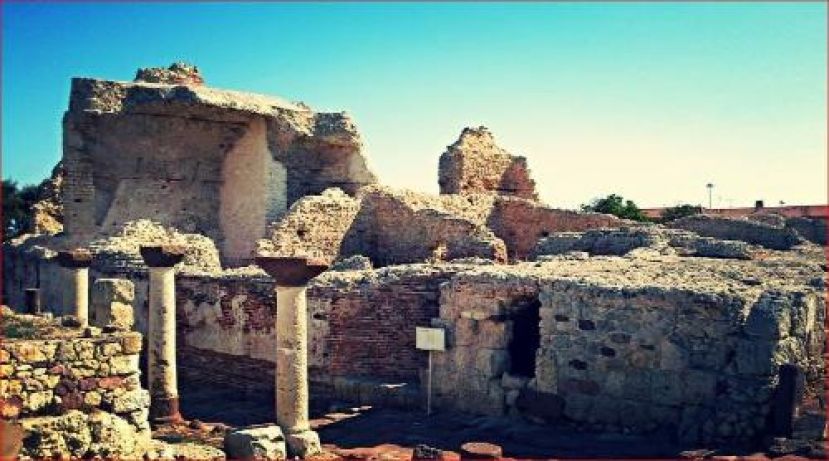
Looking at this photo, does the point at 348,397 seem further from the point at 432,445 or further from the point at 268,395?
the point at 432,445

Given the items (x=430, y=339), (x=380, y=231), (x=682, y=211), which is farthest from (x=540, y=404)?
(x=682, y=211)

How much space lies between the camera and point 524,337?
1192 centimetres

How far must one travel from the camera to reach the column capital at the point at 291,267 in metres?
9.97

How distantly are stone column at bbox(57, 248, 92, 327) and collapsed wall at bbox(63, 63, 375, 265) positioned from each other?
21.4 feet

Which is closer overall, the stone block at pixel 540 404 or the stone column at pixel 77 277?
the stone block at pixel 540 404

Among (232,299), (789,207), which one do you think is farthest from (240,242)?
(789,207)

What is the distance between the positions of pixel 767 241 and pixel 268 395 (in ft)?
41.8

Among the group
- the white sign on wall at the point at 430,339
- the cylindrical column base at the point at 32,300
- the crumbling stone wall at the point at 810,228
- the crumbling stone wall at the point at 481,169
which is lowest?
the white sign on wall at the point at 430,339

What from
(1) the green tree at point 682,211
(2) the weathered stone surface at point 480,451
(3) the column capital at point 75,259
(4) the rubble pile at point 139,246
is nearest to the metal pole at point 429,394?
(2) the weathered stone surface at point 480,451

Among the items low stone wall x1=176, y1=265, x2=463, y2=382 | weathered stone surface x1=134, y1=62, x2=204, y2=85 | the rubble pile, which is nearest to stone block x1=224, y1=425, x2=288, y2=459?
low stone wall x1=176, y1=265, x2=463, y2=382

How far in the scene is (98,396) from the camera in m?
8.05

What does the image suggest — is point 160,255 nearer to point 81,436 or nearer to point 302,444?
point 302,444

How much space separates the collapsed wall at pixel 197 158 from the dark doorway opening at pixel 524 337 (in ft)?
37.7

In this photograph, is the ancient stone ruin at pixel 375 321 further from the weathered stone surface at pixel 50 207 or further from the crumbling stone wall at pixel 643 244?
the weathered stone surface at pixel 50 207
